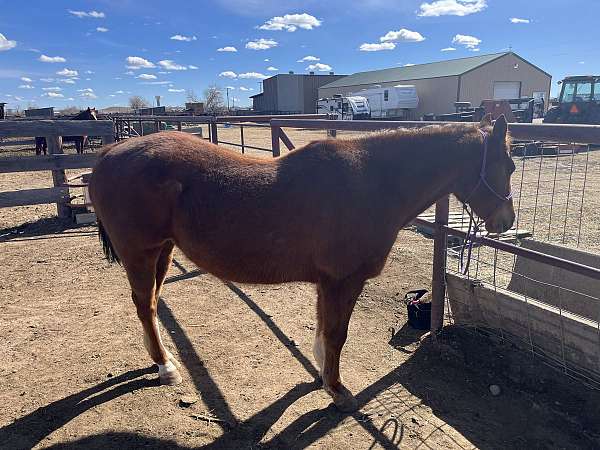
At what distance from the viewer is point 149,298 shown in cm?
326

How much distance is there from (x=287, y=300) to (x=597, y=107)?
75.9 ft

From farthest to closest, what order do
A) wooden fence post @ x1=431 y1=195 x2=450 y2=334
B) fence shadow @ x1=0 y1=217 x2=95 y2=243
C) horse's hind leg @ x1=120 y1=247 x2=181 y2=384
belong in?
fence shadow @ x1=0 y1=217 x2=95 y2=243 → wooden fence post @ x1=431 y1=195 x2=450 y2=334 → horse's hind leg @ x1=120 y1=247 x2=181 y2=384

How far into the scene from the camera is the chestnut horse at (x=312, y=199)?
2730 millimetres

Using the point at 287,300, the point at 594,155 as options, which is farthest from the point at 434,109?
the point at 287,300

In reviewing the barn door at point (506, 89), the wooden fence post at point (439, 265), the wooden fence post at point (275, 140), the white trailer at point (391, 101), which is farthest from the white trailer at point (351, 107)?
the wooden fence post at point (439, 265)

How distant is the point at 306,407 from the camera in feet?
9.79

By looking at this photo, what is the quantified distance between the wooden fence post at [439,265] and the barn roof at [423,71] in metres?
42.5

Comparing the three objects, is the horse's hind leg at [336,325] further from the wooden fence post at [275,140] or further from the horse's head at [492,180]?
the wooden fence post at [275,140]

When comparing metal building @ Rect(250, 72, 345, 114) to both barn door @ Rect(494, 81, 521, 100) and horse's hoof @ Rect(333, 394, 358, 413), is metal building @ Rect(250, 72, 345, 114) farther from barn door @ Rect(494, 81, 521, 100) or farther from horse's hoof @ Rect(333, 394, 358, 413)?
horse's hoof @ Rect(333, 394, 358, 413)

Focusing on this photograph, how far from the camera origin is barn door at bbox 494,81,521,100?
43.1 m

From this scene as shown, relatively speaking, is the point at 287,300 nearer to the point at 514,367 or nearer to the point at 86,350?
the point at 86,350

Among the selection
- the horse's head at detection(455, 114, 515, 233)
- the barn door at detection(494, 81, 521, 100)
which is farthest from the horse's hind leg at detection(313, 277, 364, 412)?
the barn door at detection(494, 81, 521, 100)

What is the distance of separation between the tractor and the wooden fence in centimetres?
2203

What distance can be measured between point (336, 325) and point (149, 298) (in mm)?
1449
